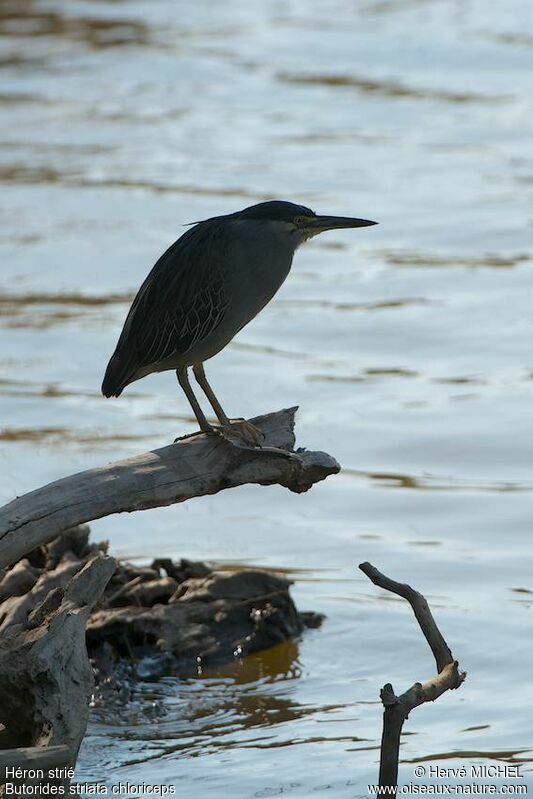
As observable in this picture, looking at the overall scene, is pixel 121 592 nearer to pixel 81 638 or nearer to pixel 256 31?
pixel 81 638

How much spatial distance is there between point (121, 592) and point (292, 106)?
14.3 meters

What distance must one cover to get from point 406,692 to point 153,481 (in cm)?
131

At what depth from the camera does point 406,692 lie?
17.9 feet

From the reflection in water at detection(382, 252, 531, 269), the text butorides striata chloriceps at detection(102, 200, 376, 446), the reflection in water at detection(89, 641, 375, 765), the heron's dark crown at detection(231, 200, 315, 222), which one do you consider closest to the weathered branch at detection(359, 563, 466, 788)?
the text butorides striata chloriceps at detection(102, 200, 376, 446)

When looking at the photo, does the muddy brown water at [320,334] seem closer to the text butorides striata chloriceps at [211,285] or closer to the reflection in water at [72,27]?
the reflection in water at [72,27]

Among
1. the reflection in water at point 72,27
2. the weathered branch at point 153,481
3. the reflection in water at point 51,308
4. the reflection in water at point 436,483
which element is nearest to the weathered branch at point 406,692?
the weathered branch at point 153,481

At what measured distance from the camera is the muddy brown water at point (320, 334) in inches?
313

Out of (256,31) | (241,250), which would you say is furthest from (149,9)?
(241,250)

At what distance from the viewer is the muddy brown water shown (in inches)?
313

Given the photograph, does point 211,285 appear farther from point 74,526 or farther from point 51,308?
point 51,308

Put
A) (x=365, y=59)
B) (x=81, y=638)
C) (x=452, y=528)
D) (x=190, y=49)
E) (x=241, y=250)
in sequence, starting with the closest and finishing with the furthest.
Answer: (x=81, y=638), (x=241, y=250), (x=452, y=528), (x=365, y=59), (x=190, y=49)

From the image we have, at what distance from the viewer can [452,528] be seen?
10.2m

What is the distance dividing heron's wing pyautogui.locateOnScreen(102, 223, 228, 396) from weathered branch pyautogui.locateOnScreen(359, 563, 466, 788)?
5.48 feet

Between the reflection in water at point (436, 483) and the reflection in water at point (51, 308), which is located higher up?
the reflection in water at point (51, 308)
